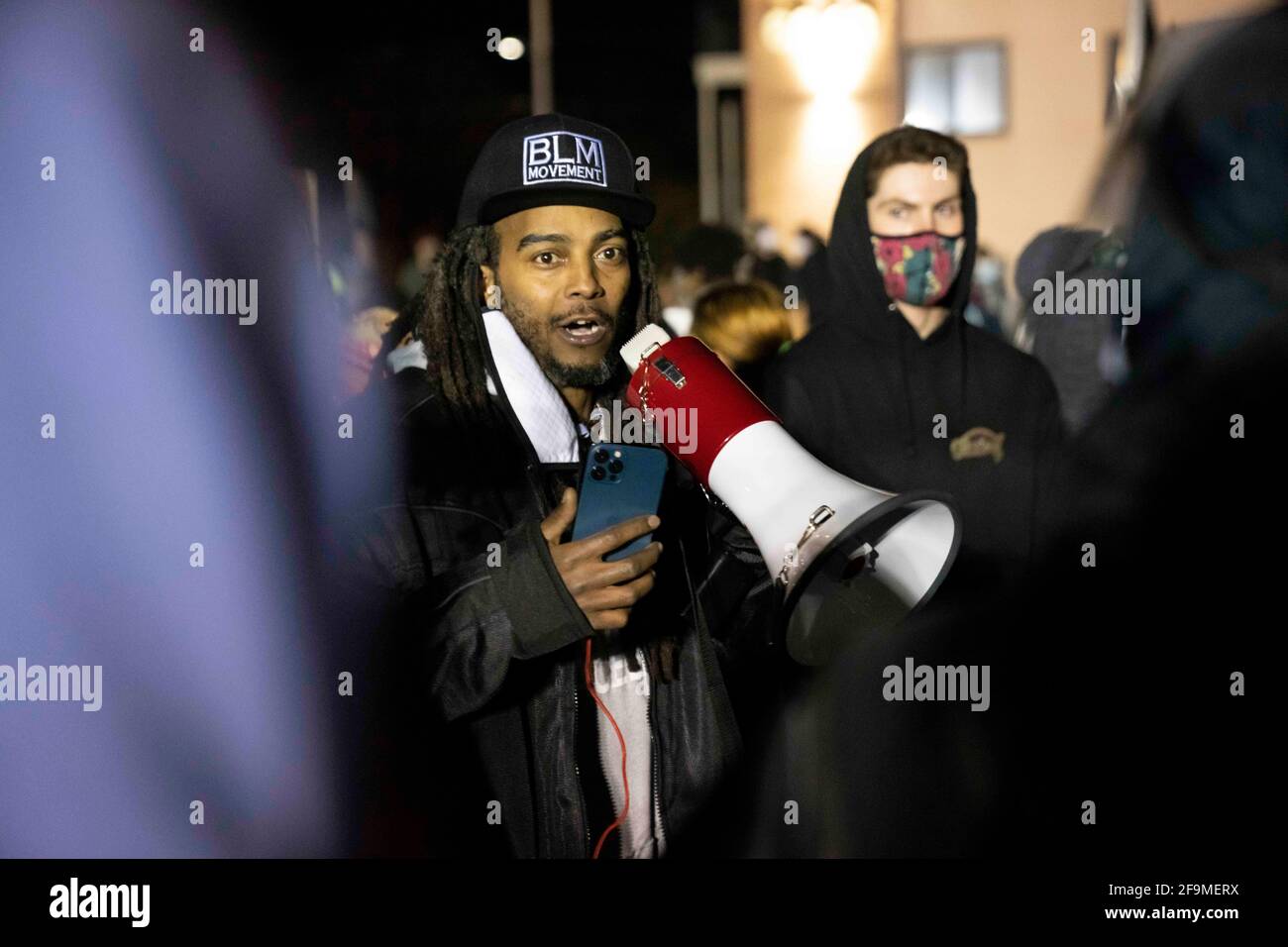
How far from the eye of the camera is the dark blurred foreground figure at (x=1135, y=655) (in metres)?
2.55

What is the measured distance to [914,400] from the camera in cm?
280

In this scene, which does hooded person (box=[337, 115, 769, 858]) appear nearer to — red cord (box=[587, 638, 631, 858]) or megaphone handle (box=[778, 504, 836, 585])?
red cord (box=[587, 638, 631, 858])

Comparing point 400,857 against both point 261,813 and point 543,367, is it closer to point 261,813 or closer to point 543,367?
point 261,813

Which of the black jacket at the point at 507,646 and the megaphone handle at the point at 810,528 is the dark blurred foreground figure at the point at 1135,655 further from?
the megaphone handle at the point at 810,528

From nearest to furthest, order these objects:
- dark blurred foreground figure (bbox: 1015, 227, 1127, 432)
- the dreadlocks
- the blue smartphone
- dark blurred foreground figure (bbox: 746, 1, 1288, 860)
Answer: the blue smartphone
the dreadlocks
dark blurred foreground figure (bbox: 746, 1, 1288, 860)
dark blurred foreground figure (bbox: 1015, 227, 1127, 432)

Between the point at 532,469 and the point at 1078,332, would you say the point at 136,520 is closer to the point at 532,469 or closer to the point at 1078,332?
the point at 532,469

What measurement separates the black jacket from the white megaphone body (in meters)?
0.16

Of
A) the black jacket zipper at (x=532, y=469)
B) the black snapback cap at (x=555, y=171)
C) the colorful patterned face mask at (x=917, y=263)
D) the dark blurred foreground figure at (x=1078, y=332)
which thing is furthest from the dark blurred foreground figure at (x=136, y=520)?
the dark blurred foreground figure at (x=1078, y=332)

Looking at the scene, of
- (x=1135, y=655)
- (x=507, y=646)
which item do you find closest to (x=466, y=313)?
(x=507, y=646)

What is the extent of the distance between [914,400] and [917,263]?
0.93 feet

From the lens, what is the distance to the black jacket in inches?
85.5

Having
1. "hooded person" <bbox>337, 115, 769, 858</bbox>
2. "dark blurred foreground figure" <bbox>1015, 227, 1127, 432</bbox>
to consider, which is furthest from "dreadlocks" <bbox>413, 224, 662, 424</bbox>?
"dark blurred foreground figure" <bbox>1015, 227, 1127, 432</bbox>

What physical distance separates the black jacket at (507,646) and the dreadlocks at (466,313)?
0.04 meters

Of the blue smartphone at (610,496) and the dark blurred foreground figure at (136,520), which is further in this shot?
the dark blurred foreground figure at (136,520)
